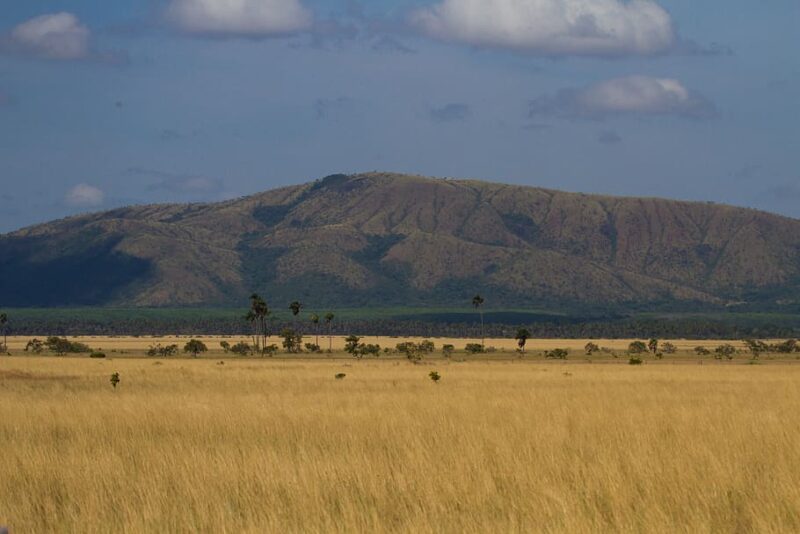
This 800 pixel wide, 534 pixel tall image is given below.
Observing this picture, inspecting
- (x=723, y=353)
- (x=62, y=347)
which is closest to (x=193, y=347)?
(x=62, y=347)

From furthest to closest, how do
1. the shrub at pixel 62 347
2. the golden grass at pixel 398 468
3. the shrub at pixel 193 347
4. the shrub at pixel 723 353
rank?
the shrub at pixel 193 347 → the shrub at pixel 62 347 → the shrub at pixel 723 353 → the golden grass at pixel 398 468

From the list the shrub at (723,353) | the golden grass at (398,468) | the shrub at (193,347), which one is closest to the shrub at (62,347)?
the shrub at (193,347)

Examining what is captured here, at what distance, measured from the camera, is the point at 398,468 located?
51.4ft

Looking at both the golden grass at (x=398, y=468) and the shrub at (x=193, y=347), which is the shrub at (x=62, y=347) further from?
the golden grass at (x=398, y=468)

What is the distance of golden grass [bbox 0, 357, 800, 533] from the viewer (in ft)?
40.8

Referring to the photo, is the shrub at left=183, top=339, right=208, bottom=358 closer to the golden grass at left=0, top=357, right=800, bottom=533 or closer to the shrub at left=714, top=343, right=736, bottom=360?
the shrub at left=714, top=343, right=736, bottom=360

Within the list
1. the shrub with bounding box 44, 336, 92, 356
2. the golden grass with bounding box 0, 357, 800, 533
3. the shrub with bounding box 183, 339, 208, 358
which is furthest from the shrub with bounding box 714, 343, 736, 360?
the golden grass with bounding box 0, 357, 800, 533

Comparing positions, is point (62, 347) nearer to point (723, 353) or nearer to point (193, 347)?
point (193, 347)

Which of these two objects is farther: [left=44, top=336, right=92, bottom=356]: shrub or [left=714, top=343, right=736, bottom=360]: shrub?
Result: [left=44, top=336, right=92, bottom=356]: shrub

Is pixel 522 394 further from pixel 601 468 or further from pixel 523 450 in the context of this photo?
pixel 601 468

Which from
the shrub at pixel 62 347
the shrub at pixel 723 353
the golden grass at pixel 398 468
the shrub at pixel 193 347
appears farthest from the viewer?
the shrub at pixel 193 347

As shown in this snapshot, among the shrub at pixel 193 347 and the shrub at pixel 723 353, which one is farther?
the shrub at pixel 193 347

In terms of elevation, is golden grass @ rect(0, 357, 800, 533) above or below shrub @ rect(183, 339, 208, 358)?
above

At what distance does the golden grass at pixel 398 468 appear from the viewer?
12.4 metres
